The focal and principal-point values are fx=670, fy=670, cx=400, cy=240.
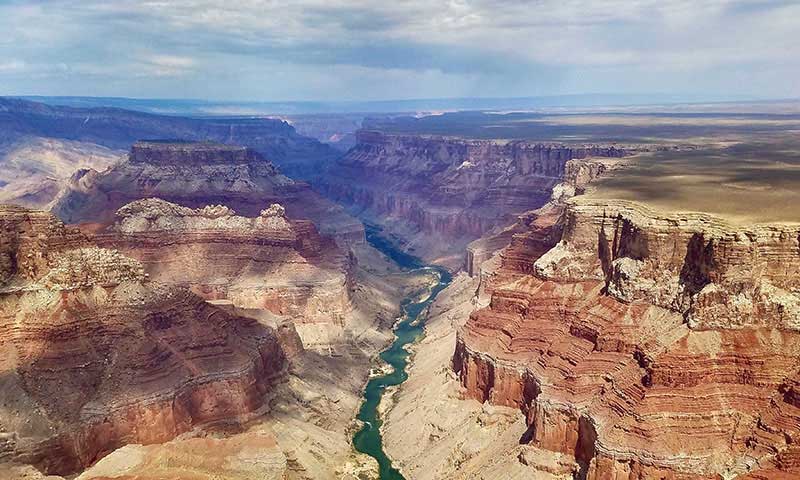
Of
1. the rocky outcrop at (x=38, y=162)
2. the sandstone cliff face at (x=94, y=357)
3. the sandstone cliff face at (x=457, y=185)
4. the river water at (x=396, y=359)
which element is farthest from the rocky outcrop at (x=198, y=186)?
the sandstone cliff face at (x=94, y=357)

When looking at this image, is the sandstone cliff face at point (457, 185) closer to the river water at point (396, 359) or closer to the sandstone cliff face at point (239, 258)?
the river water at point (396, 359)

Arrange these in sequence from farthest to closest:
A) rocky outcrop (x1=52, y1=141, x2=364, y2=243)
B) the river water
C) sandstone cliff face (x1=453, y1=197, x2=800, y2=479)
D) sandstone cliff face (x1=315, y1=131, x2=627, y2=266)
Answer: sandstone cliff face (x1=315, y1=131, x2=627, y2=266)
rocky outcrop (x1=52, y1=141, x2=364, y2=243)
the river water
sandstone cliff face (x1=453, y1=197, x2=800, y2=479)

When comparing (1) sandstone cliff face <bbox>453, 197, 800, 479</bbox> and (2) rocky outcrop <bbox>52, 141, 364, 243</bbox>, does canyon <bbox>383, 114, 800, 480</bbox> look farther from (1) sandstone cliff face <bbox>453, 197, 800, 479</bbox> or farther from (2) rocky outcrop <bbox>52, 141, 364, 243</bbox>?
(2) rocky outcrop <bbox>52, 141, 364, 243</bbox>

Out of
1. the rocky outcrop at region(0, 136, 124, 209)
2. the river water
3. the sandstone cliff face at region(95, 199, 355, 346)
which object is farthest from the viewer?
the rocky outcrop at region(0, 136, 124, 209)

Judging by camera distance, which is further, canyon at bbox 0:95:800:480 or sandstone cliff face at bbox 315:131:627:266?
sandstone cliff face at bbox 315:131:627:266

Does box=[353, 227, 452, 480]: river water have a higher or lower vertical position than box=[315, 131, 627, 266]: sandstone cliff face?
lower

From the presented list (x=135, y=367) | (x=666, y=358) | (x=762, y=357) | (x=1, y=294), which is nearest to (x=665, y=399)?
(x=666, y=358)

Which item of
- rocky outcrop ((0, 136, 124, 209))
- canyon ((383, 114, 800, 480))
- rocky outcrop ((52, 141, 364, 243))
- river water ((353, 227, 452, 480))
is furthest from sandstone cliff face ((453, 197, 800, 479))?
rocky outcrop ((0, 136, 124, 209))
